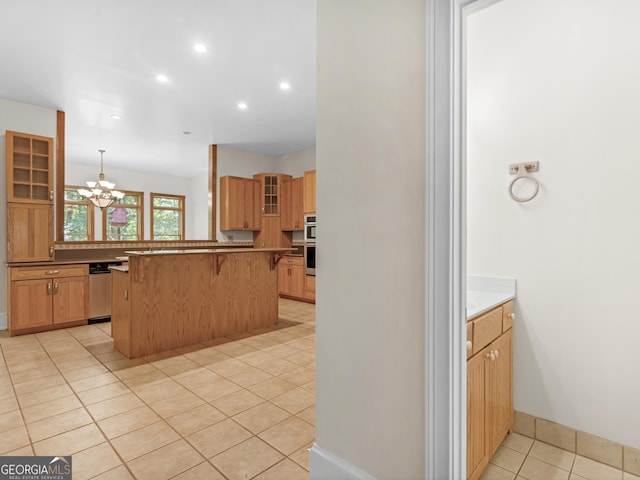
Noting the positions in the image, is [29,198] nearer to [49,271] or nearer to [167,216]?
[49,271]

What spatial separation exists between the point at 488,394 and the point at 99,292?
496 cm

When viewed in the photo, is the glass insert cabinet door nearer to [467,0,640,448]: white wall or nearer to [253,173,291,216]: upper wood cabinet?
[253,173,291,216]: upper wood cabinet

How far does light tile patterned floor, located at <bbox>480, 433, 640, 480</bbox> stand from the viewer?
63.9 inches

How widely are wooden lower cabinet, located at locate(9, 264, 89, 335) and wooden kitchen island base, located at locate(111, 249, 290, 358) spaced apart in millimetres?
1301

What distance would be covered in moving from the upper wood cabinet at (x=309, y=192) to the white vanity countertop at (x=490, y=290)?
166 inches

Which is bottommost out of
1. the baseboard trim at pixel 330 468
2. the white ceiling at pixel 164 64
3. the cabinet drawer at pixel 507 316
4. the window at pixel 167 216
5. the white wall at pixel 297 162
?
the baseboard trim at pixel 330 468

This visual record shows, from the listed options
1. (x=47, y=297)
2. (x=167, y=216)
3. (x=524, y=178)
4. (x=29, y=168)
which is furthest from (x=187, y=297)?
(x=167, y=216)

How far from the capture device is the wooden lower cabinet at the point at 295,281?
616 centimetres

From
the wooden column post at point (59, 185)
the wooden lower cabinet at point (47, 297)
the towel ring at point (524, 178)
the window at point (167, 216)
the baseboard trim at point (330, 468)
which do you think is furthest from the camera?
the window at point (167, 216)

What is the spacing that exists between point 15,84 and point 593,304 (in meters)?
5.77

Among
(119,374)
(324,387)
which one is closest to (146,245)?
(119,374)

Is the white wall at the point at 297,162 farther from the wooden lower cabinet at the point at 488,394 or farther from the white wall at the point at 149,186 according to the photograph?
the wooden lower cabinet at the point at 488,394

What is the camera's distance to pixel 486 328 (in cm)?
158

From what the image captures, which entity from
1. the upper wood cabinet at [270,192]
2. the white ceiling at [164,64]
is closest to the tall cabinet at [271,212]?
the upper wood cabinet at [270,192]
